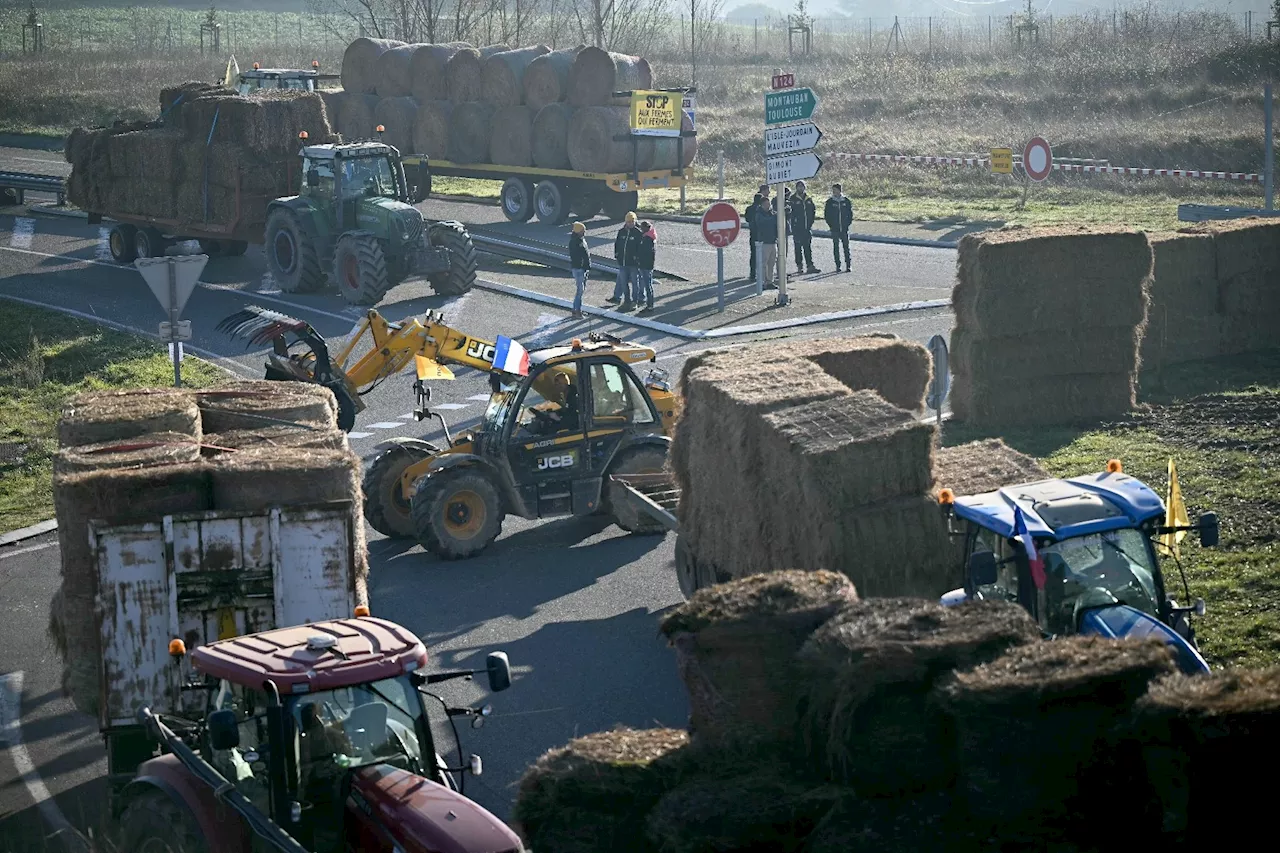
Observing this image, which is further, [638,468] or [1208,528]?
[638,468]

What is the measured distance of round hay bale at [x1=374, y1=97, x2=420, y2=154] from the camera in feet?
130

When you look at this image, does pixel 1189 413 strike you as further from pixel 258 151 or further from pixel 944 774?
pixel 258 151

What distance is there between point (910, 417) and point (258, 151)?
66.8 ft

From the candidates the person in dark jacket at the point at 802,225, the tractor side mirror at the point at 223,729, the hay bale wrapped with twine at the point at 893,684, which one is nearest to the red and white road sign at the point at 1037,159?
the person in dark jacket at the point at 802,225

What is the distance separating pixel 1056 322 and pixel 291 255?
14801mm

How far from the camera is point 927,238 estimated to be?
3356 cm

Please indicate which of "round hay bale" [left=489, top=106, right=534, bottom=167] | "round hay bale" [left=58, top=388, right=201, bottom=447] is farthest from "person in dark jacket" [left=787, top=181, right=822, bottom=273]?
"round hay bale" [left=58, top=388, right=201, bottom=447]

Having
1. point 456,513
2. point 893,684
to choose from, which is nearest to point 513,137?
point 456,513

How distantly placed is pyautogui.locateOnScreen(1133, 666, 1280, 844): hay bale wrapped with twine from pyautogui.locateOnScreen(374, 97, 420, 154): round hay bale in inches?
1393

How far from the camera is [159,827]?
26.2 feet

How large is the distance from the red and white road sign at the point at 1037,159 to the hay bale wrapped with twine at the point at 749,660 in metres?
28.6

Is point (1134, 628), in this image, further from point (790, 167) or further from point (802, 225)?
point (802, 225)

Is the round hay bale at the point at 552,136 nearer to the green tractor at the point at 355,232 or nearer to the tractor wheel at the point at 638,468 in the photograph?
the green tractor at the point at 355,232

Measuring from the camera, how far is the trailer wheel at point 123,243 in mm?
31531
